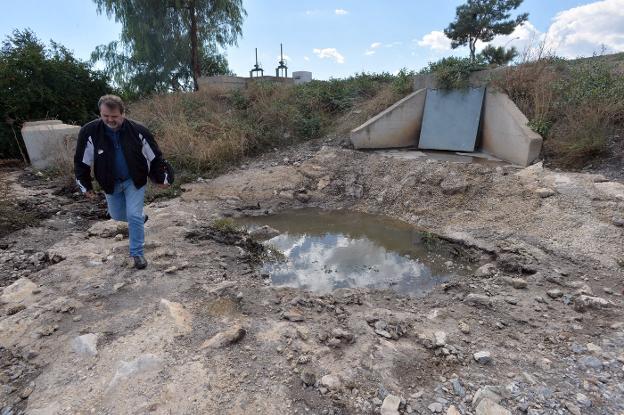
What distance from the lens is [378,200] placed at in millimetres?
6449

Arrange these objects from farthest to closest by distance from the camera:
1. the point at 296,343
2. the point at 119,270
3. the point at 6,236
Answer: the point at 6,236 < the point at 119,270 < the point at 296,343

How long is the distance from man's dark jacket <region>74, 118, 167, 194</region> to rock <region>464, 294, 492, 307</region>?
10.8 feet

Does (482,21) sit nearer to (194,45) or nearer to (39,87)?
(194,45)

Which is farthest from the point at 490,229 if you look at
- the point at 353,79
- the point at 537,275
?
the point at 353,79

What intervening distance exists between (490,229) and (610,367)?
8.46 feet

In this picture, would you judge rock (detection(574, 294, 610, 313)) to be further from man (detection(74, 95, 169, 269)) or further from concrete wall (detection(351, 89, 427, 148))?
concrete wall (detection(351, 89, 427, 148))

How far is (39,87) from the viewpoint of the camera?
859cm

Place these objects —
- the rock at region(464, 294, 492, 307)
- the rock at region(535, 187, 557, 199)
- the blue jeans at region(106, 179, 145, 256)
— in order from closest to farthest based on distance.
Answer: the rock at region(464, 294, 492, 307)
the blue jeans at region(106, 179, 145, 256)
the rock at region(535, 187, 557, 199)

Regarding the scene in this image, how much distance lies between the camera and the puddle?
12.7 feet

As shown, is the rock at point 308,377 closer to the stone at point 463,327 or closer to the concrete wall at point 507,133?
the stone at point 463,327

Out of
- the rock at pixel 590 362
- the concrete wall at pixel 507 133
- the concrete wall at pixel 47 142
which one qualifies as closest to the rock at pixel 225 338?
the rock at pixel 590 362

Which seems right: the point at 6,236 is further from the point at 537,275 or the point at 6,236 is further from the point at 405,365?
the point at 537,275

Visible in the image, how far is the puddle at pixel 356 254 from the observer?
386 centimetres

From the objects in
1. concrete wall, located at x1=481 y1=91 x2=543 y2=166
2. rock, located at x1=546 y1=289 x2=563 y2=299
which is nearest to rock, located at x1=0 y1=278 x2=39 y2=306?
rock, located at x1=546 y1=289 x2=563 y2=299
